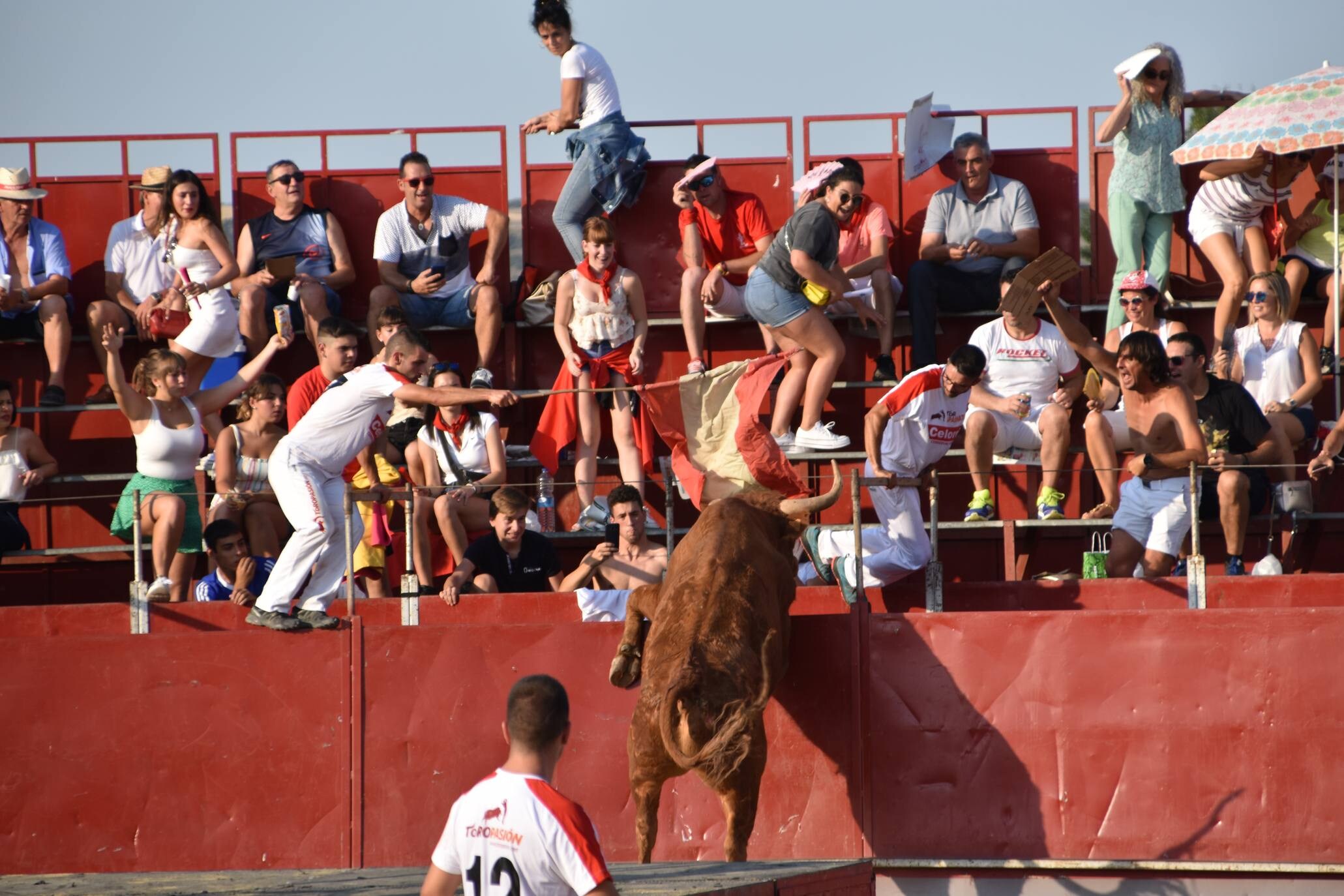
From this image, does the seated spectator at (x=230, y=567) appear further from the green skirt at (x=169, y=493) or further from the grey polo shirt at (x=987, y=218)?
the grey polo shirt at (x=987, y=218)

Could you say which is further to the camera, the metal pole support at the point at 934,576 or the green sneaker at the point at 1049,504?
the green sneaker at the point at 1049,504

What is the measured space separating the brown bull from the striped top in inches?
184

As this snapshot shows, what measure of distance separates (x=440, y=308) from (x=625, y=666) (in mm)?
4723

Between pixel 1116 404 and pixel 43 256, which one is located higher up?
pixel 43 256

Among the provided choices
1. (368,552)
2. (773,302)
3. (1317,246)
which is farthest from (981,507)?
(368,552)

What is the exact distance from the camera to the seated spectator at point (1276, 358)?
11.0 metres

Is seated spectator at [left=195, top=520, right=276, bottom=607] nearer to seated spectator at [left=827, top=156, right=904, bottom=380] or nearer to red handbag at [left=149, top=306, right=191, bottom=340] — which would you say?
red handbag at [left=149, top=306, right=191, bottom=340]

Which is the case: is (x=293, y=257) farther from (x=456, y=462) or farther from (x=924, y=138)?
(x=924, y=138)

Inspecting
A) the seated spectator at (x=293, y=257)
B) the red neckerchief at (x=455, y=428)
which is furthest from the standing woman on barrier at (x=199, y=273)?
the red neckerchief at (x=455, y=428)

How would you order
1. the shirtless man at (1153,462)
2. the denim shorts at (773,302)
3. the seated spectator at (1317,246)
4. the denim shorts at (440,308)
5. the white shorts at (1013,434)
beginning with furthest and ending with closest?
the denim shorts at (440,308) → the seated spectator at (1317,246) → the denim shorts at (773,302) → the white shorts at (1013,434) → the shirtless man at (1153,462)

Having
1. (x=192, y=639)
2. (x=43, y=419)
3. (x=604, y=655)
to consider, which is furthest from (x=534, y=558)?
(x=43, y=419)

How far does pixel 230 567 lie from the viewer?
10.2 metres

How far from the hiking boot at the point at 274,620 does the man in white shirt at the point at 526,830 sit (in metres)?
4.43

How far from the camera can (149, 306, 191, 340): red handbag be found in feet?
40.4
